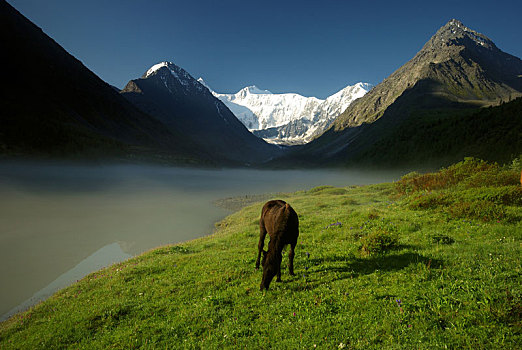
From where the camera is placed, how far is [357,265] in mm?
11289

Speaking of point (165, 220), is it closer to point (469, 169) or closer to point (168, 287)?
point (168, 287)

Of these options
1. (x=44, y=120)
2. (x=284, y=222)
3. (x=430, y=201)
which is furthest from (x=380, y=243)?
(x=44, y=120)

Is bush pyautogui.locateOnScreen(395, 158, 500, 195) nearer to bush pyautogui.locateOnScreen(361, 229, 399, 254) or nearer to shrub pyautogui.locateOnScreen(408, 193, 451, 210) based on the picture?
shrub pyautogui.locateOnScreen(408, 193, 451, 210)

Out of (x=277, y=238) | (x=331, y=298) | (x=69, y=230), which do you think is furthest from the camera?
(x=69, y=230)

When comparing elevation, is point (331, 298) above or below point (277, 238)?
below

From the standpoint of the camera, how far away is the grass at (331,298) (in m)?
6.43

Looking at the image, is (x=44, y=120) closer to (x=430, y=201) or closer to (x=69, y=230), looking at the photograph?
(x=69, y=230)

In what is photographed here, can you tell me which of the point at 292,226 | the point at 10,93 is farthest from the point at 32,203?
the point at 10,93

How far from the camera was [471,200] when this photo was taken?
54.5 feet

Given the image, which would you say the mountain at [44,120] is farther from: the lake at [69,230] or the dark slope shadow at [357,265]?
the dark slope shadow at [357,265]

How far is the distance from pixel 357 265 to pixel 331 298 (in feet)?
10.3

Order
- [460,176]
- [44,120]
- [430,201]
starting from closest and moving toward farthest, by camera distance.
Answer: [430,201] < [460,176] < [44,120]

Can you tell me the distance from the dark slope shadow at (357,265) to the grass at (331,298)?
5 centimetres

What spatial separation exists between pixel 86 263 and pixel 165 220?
1925 cm
